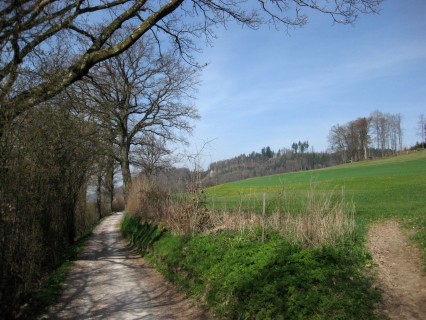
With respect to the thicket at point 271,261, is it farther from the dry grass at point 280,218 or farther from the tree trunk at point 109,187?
the tree trunk at point 109,187

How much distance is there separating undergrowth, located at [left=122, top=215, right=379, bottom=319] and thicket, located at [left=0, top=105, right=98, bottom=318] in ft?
11.7

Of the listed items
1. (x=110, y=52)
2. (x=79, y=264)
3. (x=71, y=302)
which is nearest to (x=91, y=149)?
(x=79, y=264)

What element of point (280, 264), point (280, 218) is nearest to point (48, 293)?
point (280, 264)

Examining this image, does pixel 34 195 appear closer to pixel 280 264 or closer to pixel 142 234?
pixel 280 264

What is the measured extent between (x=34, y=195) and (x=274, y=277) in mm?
6005

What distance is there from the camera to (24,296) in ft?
26.3

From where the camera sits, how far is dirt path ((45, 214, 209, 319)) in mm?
7566

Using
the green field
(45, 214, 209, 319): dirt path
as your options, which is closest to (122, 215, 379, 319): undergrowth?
(45, 214, 209, 319): dirt path

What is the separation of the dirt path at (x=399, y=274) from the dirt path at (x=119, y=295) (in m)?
3.40

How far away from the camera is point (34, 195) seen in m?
9.19

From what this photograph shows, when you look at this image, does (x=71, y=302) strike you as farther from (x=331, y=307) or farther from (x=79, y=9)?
(x=79, y=9)

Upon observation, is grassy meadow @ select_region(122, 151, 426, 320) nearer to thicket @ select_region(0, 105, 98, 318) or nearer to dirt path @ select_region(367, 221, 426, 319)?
dirt path @ select_region(367, 221, 426, 319)

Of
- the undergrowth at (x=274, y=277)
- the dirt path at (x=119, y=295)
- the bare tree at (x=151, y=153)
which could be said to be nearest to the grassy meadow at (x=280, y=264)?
the undergrowth at (x=274, y=277)

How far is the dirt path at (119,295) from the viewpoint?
24.8 ft
